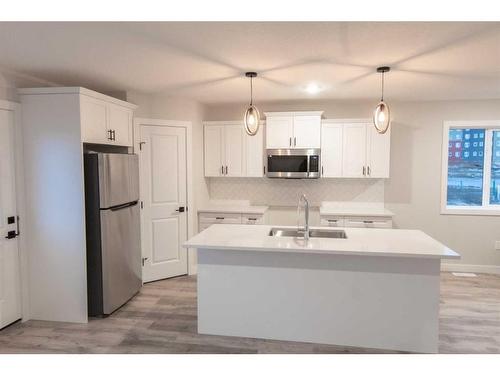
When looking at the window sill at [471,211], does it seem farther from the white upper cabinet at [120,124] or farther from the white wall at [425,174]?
the white upper cabinet at [120,124]

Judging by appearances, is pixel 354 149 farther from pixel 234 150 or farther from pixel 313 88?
pixel 234 150

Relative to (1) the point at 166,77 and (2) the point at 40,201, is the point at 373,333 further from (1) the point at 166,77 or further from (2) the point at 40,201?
(2) the point at 40,201

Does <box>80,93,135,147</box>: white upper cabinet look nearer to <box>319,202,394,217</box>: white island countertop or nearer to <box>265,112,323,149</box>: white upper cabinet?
<box>265,112,323,149</box>: white upper cabinet

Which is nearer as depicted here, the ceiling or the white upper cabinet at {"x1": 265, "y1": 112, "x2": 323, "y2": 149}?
the ceiling

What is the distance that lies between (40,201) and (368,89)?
147 inches

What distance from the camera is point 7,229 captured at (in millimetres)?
3115

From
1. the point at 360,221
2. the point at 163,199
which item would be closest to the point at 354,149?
the point at 360,221

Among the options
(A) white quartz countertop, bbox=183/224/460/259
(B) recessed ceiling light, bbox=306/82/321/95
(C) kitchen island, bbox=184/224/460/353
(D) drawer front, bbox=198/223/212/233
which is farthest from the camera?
(D) drawer front, bbox=198/223/212/233

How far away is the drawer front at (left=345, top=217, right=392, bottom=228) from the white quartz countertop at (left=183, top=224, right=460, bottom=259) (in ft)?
4.04

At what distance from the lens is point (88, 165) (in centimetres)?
326

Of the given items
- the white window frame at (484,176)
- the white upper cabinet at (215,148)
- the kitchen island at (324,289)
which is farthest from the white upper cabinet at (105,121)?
the white window frame at (484,176)

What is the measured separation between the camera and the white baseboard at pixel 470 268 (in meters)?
4.71

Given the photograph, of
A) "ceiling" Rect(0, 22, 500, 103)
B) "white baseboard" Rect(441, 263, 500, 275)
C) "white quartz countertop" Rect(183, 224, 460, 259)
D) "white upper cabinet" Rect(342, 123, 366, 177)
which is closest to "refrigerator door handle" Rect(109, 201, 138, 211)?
"white quartz countertop" Rect(183, 224, 460, 259)

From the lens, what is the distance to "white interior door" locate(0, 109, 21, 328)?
10.0ft
